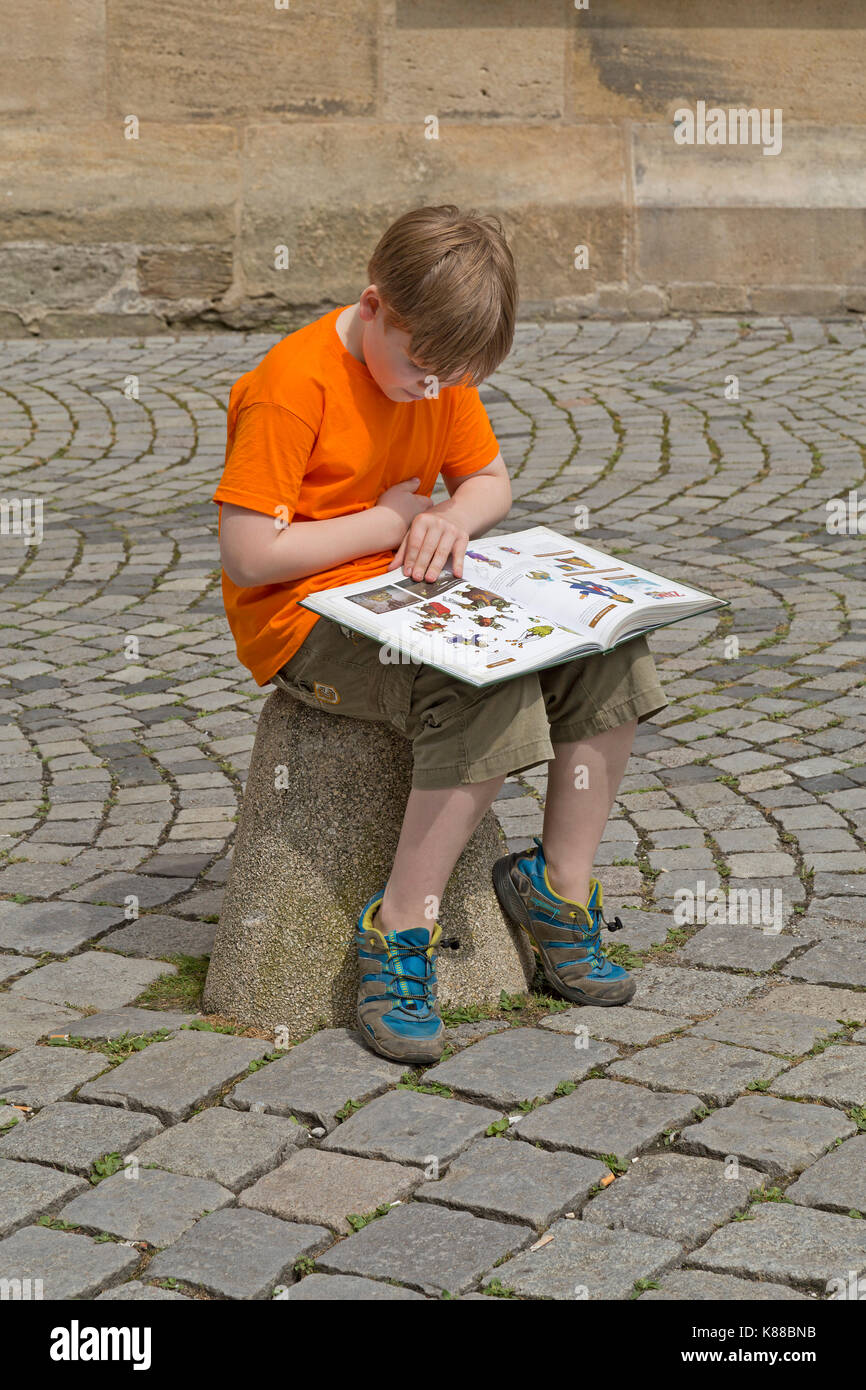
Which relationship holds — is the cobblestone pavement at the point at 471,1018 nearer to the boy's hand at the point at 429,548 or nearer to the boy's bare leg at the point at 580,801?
the boy's bare leg at the point at 580,801

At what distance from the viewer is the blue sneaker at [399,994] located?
2953 mm

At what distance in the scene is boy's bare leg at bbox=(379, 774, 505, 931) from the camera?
2936 mm

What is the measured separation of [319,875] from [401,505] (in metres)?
0.71

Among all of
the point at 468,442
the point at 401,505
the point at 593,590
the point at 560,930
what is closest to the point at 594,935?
the point at 560,930

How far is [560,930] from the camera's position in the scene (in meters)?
3.17

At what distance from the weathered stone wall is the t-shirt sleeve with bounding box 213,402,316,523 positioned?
7.32 meters

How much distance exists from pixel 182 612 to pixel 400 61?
17.4 ft

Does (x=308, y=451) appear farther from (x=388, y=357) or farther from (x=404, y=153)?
(x=404, y=153)

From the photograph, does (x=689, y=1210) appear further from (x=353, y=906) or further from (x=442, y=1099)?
(x=353, y=906)

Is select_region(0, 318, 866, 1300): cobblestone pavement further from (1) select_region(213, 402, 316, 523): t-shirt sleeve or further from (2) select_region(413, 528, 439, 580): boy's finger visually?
(1) select_region(213, 402, 316, 523): t-shirt sleeve

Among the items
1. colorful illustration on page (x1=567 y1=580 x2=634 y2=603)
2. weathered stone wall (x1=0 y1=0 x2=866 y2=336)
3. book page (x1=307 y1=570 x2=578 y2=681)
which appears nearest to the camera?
book page (x1=307 y1=570 x2=578 y2=681)

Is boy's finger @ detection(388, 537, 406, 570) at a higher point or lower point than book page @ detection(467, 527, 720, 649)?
higher

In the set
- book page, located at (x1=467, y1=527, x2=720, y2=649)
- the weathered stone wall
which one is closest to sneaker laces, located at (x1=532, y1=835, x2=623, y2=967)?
book page, located at (x1=467, y1=527, x2=720, y2=649)

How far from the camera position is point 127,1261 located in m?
2.38
